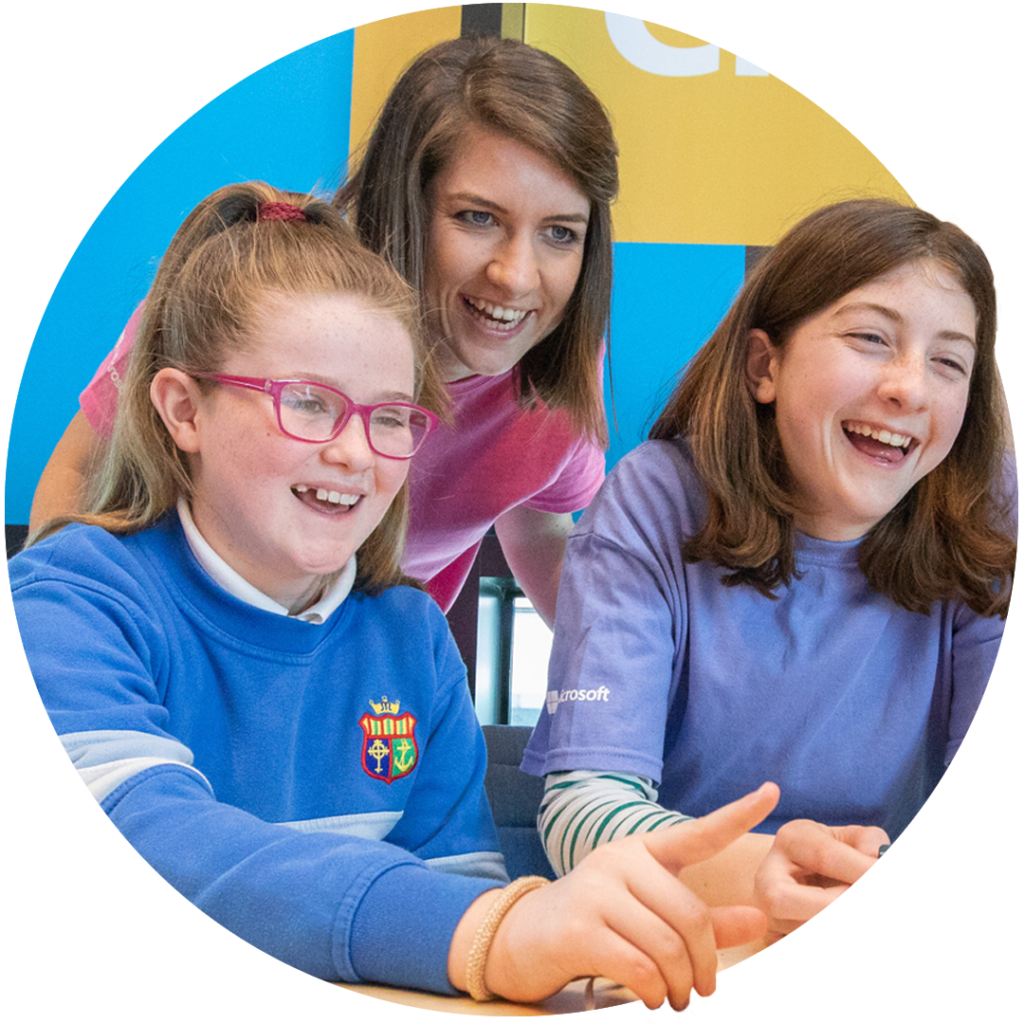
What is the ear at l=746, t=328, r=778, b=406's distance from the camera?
810 millimetres

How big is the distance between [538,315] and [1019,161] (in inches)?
12.3

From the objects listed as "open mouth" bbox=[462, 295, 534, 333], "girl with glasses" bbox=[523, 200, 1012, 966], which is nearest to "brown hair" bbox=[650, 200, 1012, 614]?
"girl with glasses" bbox=[523, 200, 1012, 966]

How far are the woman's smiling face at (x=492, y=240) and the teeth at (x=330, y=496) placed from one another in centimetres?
10

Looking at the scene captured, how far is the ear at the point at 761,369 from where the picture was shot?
810 millimetres

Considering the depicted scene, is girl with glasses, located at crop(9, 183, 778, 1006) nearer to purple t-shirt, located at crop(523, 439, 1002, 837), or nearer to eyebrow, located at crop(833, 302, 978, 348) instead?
purple t-shirt, located at crop(523, 439, 1002, 837)

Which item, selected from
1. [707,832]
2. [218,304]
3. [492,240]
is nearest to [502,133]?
[492,240]

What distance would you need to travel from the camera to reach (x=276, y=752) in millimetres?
741

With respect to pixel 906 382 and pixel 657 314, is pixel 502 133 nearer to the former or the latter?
pixel 657 314

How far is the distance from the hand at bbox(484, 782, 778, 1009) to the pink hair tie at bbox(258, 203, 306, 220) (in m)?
0.40

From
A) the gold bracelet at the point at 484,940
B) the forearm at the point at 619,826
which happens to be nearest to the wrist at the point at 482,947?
the gold bracelet at the point at 484,940

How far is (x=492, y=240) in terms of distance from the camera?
0.77m

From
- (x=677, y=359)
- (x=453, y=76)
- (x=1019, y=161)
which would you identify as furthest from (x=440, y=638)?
(x=1019, y=161)

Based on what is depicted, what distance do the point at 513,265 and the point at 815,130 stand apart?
209 mm

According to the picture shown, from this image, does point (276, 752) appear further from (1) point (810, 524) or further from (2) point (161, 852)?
(1) point (810, 524)
